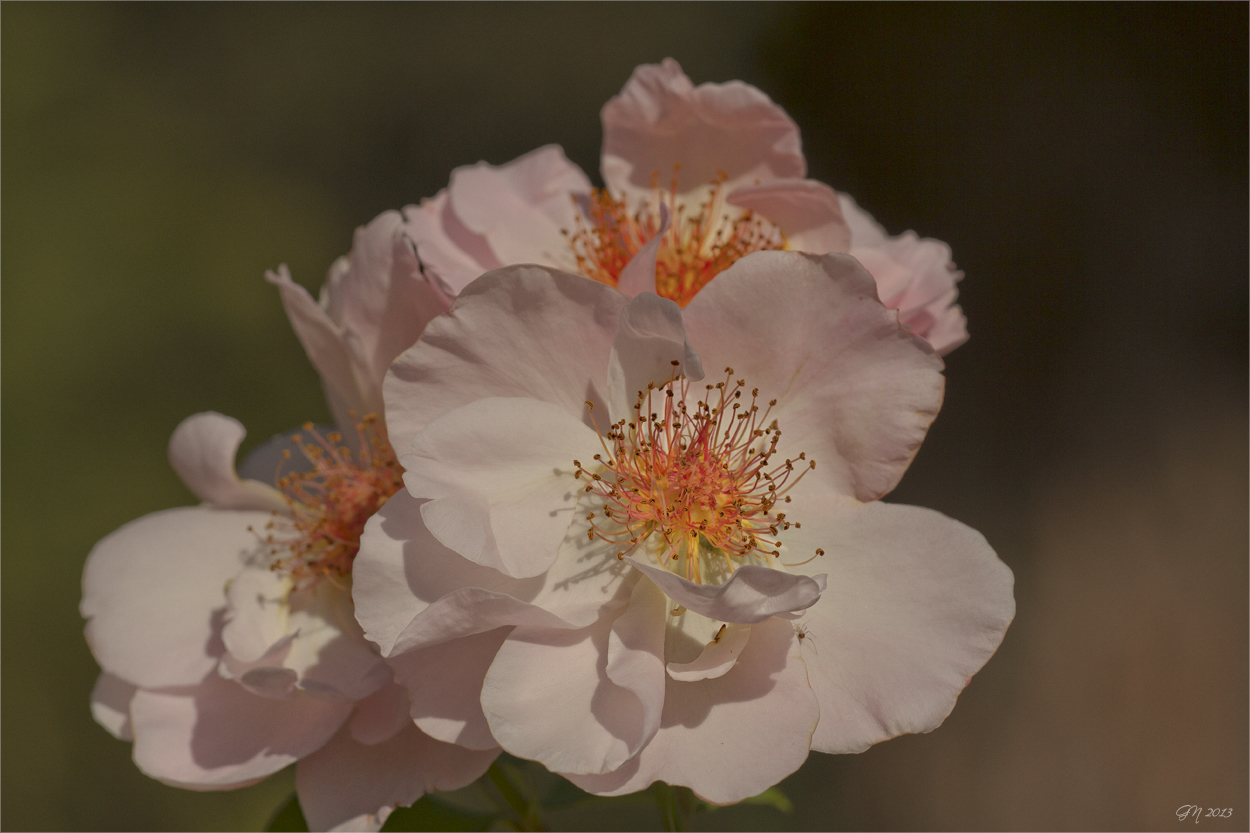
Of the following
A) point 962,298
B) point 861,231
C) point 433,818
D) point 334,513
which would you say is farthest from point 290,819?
point 962,298

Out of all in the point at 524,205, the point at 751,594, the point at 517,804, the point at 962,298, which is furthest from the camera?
the point at 962,298

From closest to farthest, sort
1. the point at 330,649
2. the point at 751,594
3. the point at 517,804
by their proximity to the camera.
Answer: the point at 751,594, the point at 330,649, the point at 517,804

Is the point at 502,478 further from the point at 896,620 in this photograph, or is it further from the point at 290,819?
the point at 290,819

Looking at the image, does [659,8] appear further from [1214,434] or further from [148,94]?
[1214,434]

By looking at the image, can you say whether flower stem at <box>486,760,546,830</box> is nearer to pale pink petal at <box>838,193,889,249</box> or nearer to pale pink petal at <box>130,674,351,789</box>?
pale pink petal at <box>130,674,351,789</box>

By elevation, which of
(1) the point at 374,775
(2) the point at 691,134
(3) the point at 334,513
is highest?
(2) the point at 691,134

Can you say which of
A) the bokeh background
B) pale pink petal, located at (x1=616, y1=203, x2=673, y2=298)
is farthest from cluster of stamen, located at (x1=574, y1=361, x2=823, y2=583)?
the bokeh background

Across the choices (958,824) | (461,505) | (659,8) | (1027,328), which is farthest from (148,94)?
(958,824)
